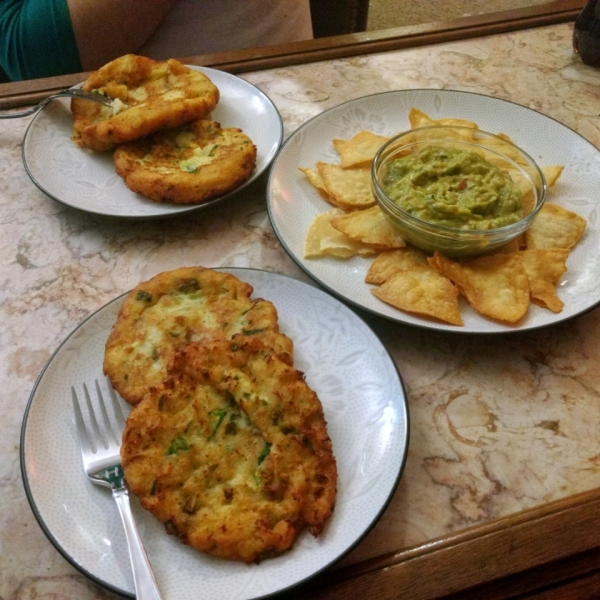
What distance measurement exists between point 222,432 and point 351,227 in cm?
67

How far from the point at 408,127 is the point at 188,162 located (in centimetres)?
72

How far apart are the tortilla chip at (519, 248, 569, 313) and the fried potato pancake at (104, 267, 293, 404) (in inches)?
23.1

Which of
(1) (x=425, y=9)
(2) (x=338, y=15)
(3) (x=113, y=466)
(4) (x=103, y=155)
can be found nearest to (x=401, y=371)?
(3) (x=113, y=466)

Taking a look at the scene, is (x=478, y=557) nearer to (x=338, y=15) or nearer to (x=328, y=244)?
(x=328, y=244)

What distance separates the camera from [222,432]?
1021mm

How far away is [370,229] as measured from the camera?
148 centimetres

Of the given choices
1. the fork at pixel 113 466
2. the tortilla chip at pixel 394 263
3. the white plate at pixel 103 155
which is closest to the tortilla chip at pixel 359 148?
the white plate at pixel 103 155

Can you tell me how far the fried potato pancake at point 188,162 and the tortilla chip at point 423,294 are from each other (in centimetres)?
53

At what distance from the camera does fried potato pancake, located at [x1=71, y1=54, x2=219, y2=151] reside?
165 cm

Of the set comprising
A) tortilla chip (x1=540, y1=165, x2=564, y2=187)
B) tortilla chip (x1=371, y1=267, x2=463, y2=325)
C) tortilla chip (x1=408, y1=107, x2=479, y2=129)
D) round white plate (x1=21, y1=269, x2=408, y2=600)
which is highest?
tortilla chip (x1=408, y1=107, x2=479, y2=129)

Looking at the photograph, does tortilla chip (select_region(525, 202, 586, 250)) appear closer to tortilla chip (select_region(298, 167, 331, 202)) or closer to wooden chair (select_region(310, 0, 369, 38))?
tortilla chip (select_region(298, 167, 331, 202))

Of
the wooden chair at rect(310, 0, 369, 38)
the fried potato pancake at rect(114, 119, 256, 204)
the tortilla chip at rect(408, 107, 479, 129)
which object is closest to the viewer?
the fried potato pancake at rect(114, 119, 256, 204)

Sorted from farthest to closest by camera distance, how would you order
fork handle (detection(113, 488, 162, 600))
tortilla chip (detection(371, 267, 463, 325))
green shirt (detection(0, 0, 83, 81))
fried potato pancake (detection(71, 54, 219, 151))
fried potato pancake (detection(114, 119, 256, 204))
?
green shirt (detection(0, 0, 83, 81))
fried potato pancake (detection(71, 54, 219, 151))
fried potato pancake (detection(114, 119, 256, 204))
tortilla chip (detection(371, 267, 463, 325))
fork handle (detection(113, 488, 162, 600))

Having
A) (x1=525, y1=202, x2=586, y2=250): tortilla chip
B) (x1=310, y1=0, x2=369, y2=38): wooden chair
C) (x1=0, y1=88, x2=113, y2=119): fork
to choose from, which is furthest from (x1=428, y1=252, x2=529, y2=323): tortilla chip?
(x1=310, y1=0, x2=369, y2=38): wooden chair
